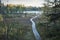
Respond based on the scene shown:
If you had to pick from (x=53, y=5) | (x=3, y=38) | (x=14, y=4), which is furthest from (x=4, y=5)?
(x=53, y=5)

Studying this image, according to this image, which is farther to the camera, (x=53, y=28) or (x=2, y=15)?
(x=2, y=15)

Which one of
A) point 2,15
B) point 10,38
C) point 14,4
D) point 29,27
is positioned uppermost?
point 14,4

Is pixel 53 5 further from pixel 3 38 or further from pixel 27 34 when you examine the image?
pixel 3 38

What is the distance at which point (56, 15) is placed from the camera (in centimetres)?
300

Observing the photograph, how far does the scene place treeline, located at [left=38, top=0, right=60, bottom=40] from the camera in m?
3.08

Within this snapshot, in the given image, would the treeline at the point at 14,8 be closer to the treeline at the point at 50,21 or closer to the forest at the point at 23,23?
the forest at the point at 23,23

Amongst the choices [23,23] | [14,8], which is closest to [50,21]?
[23,23]

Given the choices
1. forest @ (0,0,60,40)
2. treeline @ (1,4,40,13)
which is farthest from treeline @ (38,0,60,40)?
treeline @ (1,4,40,13)

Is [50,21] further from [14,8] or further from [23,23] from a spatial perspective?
[14,8]

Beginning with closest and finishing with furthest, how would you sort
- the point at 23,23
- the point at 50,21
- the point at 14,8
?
1. the point at 50,21
2. the point at 23,23
3. the point at 14,8

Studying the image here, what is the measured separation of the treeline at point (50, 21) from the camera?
3077 mm

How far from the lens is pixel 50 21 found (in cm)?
321

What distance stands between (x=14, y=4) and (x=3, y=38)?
2.62 feet

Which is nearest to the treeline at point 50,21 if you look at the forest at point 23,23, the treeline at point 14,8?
the forest at point 23,23
